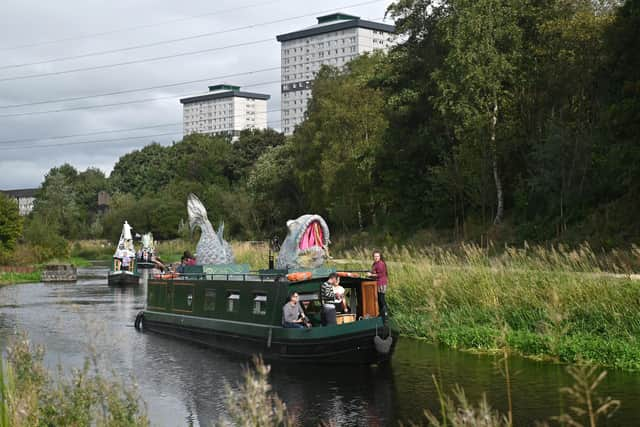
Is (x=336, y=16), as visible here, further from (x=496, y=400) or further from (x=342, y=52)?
(x=496, y=400)

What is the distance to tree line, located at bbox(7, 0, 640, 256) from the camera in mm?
31750

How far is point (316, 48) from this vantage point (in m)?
162

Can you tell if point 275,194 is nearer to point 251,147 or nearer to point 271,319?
point 251,147

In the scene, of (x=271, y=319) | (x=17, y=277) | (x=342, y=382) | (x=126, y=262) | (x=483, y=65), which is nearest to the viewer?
(x=342, y=382)

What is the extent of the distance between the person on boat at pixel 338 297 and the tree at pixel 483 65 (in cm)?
2206

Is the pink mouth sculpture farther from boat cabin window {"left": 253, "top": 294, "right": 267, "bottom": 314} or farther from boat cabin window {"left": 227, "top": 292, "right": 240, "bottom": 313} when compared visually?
boat cabin window {"left": 253, "top": 294, "right": 267, "bottom": 314}

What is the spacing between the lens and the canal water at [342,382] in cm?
1258

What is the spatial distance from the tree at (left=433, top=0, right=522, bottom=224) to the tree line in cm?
7

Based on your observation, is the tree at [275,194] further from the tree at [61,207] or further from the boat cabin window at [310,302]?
the boat cabin window at [310,302]

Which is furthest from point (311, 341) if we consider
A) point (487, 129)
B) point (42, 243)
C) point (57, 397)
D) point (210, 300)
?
point (42, 243)

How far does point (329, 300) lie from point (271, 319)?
1699 mm

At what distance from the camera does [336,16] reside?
162 metres

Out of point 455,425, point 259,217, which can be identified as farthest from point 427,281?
point 259,217

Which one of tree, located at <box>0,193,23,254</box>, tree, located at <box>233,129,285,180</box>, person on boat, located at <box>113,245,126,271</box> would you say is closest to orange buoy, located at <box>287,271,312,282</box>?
person on boat, located at <box>113,245,126,271</box>
